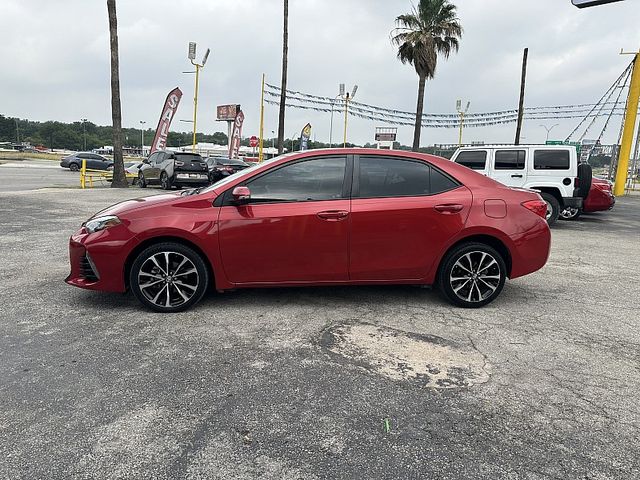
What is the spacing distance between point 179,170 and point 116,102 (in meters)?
4.71

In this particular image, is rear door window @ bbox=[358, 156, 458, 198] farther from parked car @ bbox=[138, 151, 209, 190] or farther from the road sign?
parked car @ bbox=[138, 151, 209, 190]

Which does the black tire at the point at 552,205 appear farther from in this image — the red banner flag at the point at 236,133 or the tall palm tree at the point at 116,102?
the red banner flag at the point at 236,133

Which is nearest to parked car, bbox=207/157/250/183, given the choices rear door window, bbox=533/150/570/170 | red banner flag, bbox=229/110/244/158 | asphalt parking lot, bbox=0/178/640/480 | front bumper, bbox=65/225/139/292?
rear door window, bbox=533/150/570/170

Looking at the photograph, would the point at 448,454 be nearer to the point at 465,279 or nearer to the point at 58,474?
the point at 58,474

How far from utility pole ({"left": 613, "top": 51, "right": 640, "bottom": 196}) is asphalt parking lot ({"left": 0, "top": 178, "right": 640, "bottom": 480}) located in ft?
91.1

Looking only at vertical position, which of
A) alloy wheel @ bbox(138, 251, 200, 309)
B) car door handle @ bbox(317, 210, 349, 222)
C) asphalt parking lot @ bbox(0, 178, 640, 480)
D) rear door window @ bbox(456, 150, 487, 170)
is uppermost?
rear door window @ bbox(456, 150, 487, 170)

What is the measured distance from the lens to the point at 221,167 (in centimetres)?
2078

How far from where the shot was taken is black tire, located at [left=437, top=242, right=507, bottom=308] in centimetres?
448

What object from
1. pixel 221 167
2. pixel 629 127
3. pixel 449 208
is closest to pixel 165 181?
pixel 221 167

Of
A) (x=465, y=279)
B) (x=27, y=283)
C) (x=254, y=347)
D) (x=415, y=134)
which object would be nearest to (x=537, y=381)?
(x=465, y=279)

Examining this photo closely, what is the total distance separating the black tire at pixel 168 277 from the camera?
413 cm

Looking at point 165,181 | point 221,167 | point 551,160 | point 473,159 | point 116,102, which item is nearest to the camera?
point 551,160

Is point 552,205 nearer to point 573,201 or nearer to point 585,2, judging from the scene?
point 573,201

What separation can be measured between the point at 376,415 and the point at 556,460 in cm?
94
